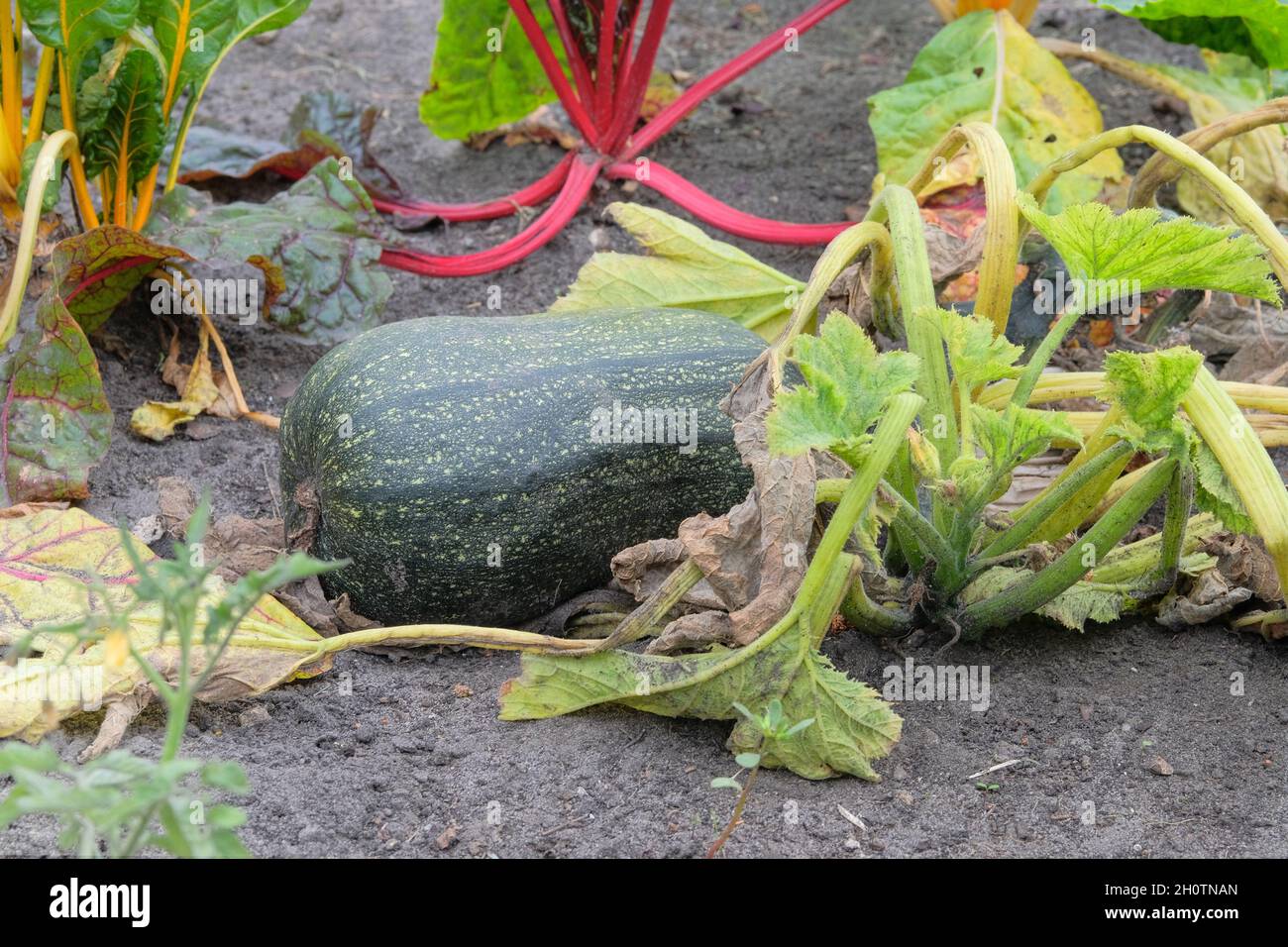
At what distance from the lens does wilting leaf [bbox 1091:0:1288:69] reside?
298cm

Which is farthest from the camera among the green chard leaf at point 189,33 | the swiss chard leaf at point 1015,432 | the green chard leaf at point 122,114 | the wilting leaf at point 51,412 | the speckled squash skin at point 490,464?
the green chard leaf at point 189,33

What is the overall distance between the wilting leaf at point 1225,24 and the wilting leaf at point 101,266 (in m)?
2.18

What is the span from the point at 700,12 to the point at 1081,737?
3.79 meters

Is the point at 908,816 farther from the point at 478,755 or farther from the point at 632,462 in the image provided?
the point at 632,462

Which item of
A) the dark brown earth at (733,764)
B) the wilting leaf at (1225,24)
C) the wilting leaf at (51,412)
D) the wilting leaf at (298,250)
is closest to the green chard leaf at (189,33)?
the wilting leaf at (298,250)

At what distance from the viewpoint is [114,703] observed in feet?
6.78

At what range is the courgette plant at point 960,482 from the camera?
1.90 meters

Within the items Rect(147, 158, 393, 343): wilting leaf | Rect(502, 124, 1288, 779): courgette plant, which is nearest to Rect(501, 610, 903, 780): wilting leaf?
Rect(502, 124, 1288, 779): courgette plant

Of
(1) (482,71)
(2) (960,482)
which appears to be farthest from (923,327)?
(1) (482,71)

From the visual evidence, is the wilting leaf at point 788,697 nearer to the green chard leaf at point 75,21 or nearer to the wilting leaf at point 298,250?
the wilting leaf at point 298,250

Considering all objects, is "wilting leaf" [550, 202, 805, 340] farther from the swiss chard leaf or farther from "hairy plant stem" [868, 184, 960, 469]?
the swiss chard leaf

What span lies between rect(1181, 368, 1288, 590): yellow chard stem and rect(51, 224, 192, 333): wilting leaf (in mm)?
2122

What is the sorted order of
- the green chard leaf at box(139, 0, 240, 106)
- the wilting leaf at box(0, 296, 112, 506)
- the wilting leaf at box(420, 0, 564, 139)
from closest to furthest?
the wilting leaf at box(0, 296, 112, 506) → the green chard leaf at box(139, 0, 240, 106) → the wilting leaf at box(420, 0, 564, 139)
